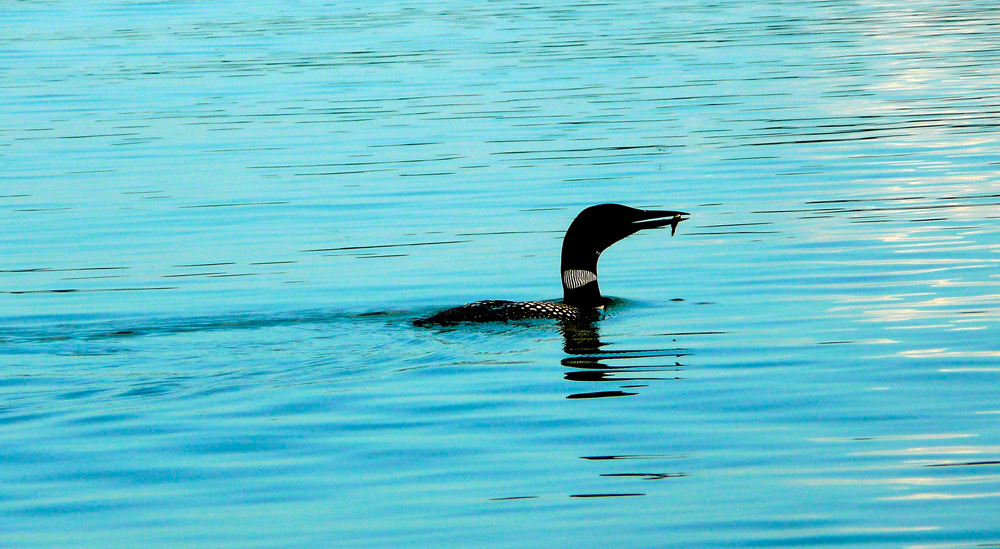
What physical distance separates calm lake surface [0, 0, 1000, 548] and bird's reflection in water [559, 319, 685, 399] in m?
0.04

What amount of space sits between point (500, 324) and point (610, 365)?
49.7 inches

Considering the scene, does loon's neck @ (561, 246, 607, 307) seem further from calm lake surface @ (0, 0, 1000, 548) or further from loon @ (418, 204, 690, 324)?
calm lake surface @ (0, 0, 1000, 548)

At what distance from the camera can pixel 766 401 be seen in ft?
28.0

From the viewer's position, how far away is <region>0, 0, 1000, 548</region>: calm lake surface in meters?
6.84

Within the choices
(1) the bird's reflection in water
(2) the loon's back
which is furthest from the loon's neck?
(1) the bird's reflection in water

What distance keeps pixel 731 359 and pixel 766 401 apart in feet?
3.76

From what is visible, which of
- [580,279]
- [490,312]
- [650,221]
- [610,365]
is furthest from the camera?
[650,221]

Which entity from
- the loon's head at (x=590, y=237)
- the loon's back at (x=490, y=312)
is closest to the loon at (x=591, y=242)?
the loon's head at (x=590, y=237)

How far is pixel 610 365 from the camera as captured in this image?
9656 millimetres

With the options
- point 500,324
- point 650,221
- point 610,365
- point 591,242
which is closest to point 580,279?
point 591,242

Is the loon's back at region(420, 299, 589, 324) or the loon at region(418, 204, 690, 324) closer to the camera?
the loon's back at region(420, 299, 589, 324)

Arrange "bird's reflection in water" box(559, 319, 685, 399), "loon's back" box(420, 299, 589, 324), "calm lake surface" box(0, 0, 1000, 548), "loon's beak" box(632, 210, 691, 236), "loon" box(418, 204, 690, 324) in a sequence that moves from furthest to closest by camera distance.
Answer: "loon" box(418, 204, 690, 324), "loon's beak" box(632, 210, 691, 236), "loon's back" box(420, 299, 589, 324), "bird's reflection in water" box(559, 319, 685, 399), "calm lake surface" box(0, 0, 1000, 548)

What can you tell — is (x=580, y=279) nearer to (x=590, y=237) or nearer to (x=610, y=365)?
(x=590, y=237)

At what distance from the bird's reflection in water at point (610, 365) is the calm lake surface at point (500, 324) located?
0.13 ft
